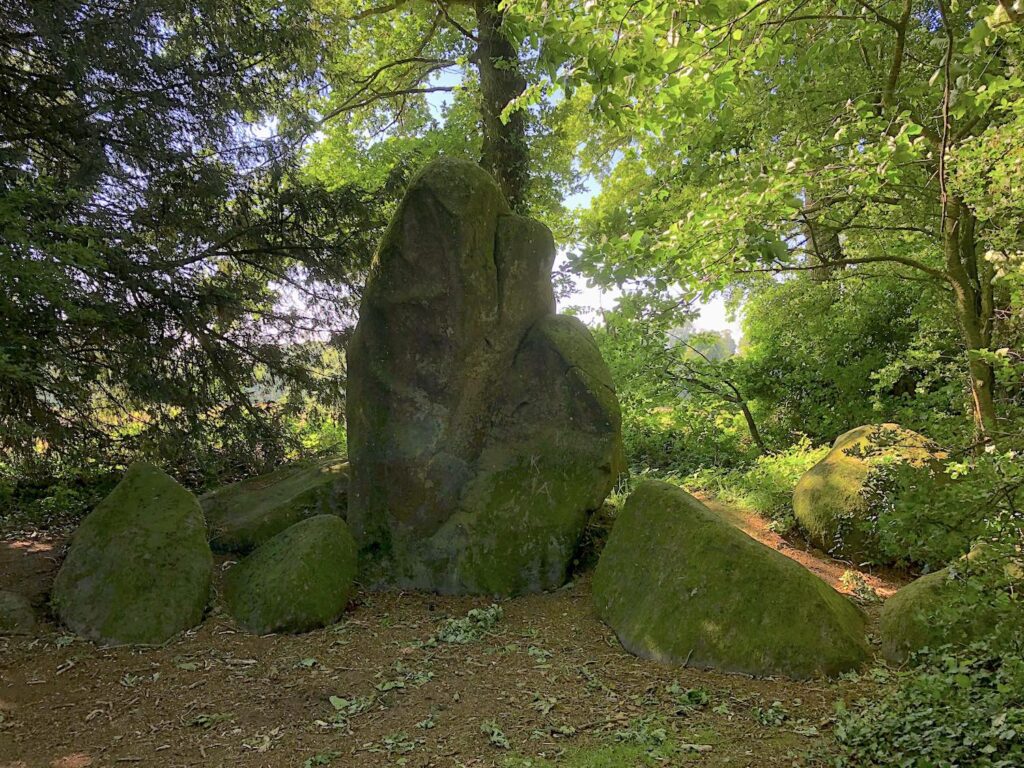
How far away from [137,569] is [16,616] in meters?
0.90

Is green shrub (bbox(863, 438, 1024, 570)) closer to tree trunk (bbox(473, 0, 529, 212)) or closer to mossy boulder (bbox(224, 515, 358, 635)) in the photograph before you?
mossy boulder (bbox(224, 515, 358, 635))

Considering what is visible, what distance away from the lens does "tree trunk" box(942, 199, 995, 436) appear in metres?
5.44

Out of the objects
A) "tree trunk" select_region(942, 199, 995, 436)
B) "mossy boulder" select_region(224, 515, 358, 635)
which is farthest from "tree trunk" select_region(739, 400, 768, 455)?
"mossy boulder" select_region(224, 515, 358, 635)

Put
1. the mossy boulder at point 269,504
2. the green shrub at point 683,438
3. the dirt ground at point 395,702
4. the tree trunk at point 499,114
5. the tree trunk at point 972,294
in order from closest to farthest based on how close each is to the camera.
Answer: the dirt ground at point 395,702
the tree trunk at point 972,294
the mossy boulder at point 269,504
the tree trunk at point 499,114
the green shrub at point 683,438

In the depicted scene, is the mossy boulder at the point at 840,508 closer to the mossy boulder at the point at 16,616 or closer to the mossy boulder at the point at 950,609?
the mossy boulder at the point at 950,609

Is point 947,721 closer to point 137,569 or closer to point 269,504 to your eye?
point 137,569

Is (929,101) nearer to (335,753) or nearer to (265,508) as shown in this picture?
(335,753)

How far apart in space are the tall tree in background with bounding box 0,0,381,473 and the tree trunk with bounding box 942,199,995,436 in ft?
20.8

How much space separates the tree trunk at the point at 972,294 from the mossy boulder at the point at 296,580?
4.98 metres

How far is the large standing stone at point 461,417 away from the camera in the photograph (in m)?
5.87

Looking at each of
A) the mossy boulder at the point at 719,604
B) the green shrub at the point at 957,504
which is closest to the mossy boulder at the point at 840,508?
the mossy boulder at the point at 719,604

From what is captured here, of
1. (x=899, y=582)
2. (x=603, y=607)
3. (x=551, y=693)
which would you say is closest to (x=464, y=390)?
(x=603, y=607)

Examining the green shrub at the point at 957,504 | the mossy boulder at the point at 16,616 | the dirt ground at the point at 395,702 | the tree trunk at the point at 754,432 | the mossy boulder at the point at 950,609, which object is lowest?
the dirt ground at the point at 395,702

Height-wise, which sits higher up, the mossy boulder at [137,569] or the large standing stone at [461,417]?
the large standing stone at [461,417]
